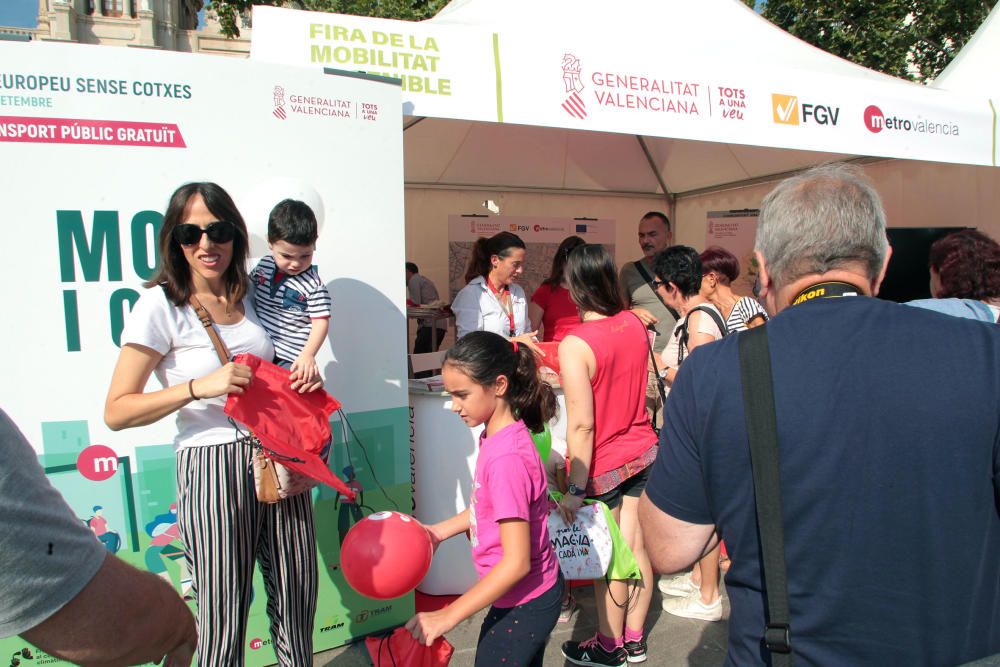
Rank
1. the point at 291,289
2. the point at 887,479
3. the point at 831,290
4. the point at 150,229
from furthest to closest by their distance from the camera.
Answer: the point at 150,229 < the point at 291,289 < the point at 831,290 < the point at 887,479

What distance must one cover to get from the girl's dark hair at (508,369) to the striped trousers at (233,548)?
28.1 inches

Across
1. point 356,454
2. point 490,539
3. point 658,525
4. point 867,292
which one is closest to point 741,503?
point 658,525

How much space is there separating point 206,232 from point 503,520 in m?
1.16

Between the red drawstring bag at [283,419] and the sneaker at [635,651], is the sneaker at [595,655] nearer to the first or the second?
the sneaker at [635,651]

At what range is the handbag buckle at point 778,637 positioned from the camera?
3.10 ft

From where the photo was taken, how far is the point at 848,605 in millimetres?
946

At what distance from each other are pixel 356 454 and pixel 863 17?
1160cm

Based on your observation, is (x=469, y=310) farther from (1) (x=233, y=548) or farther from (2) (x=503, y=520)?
(2) (x=503, y=520)

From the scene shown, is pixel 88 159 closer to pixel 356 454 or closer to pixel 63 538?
pixel 356 454

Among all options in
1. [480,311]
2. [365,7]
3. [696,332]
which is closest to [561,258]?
[480,311]

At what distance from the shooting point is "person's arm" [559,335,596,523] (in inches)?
90.4

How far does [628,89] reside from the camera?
3.36 meters

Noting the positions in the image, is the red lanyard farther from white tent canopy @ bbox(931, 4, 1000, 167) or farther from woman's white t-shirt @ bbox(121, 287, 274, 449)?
white tent canopy @ bbox(931, 4, 1000, 167)

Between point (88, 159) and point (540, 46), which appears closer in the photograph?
point (88, 159)
